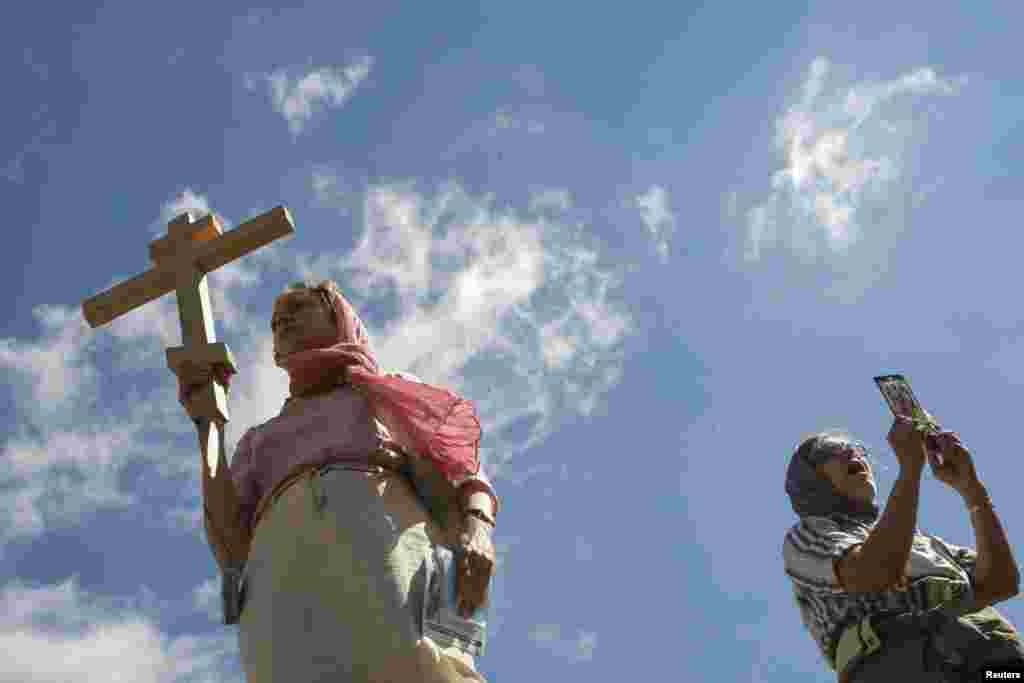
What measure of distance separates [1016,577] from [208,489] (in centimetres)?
301

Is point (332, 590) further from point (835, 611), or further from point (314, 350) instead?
point (835, 611)

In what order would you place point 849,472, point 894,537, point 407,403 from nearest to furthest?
point 894,537
point 849,472
point 407,403

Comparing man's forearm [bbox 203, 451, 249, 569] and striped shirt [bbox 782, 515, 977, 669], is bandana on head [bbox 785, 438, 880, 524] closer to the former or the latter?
striped shirt [bbox 782, 515, 977, 669]

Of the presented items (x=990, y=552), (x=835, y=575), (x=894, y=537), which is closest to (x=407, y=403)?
(x=835, y=575)

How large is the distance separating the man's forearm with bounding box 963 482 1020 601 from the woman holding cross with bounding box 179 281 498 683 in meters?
1.76

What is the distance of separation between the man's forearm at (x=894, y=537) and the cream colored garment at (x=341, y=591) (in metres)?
1.45

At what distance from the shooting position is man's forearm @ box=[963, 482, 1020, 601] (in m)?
4.63

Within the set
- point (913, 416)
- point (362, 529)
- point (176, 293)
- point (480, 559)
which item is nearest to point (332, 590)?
point (362, 529)

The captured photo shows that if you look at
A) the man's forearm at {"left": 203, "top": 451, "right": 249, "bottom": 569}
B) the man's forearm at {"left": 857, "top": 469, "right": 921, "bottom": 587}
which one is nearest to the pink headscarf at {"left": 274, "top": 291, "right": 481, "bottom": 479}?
the man's forearm at {"left": 203, "top": 451, "right": 249, "bottom": 569}

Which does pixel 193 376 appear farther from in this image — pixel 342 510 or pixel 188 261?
pixel 342 510

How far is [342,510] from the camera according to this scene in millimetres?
4883

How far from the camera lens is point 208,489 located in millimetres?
5176

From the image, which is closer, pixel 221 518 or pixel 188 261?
pixel 221 518

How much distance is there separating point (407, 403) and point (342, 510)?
621mm
